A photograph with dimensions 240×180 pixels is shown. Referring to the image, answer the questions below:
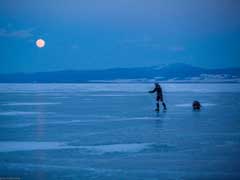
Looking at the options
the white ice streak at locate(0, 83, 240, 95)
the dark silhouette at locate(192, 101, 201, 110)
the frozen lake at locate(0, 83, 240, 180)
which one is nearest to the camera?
the frozen lake at locate(0, 83, 240, 180)

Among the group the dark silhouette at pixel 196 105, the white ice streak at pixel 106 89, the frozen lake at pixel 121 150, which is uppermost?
the white ice streak at pixel 106 89

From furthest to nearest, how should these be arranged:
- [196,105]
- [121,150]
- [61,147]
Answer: [196,105]
[61,147]
[121,150]

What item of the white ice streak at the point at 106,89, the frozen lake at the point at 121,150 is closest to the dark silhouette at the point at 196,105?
the frozen lake at the point at 121,150

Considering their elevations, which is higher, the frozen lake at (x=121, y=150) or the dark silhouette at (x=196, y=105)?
the dark silhouette at (x=196, y=105)

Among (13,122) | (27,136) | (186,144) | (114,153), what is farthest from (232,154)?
(13,122)

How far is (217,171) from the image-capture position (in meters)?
6.72

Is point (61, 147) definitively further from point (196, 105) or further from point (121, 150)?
point (196, 105)

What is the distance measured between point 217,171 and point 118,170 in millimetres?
1438

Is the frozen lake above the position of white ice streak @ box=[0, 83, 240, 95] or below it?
below

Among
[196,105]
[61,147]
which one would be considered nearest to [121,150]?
[61,147]

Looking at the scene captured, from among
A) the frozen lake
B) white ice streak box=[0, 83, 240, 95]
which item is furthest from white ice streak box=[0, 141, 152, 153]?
white ice streak box=[0, 83, 240, 95]

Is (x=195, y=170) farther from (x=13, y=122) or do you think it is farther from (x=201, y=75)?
(x=201, y=75)

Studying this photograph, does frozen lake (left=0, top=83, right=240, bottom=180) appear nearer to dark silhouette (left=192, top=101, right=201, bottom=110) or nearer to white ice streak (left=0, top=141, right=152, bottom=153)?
white ice streak (left=0, top=141, right=152, bottom=153)

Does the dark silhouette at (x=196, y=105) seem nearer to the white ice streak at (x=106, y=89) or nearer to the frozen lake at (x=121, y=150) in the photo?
the frozen lake at (x=121, y=150)
